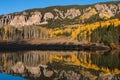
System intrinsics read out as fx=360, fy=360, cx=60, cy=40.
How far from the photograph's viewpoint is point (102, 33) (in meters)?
179

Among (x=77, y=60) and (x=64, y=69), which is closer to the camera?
(x=64, y=69)

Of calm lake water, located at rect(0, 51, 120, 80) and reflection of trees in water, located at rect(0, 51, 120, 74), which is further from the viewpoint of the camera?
reflection of trees in water, located at rect(0, 51, 120, 74)

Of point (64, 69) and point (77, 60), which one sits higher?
point (64, 69)

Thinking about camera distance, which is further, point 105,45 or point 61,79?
point 105,45

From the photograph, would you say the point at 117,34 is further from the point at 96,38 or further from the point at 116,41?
the point at 96,38

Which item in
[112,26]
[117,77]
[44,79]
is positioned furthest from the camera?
[112,26]

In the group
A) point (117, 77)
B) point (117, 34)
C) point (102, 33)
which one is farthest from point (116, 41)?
point (117, 77)

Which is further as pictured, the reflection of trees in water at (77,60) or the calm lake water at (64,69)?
the reflection of trees in water at (77,60)

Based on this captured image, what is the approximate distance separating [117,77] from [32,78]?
13.9 m

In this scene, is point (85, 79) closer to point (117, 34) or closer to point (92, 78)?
point (92, 78)

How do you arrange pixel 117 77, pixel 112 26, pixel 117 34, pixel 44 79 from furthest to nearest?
pixel 112 26 < pixel 117 34 < pixel 117 77 < pixel 44 79

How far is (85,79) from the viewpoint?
55.6m

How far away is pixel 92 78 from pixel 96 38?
127m

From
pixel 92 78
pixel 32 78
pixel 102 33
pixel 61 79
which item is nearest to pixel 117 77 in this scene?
pixel 92 78
